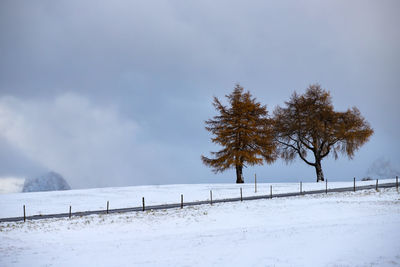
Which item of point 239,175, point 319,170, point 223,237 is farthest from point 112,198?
point 319,170

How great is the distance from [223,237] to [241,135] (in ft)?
97.5

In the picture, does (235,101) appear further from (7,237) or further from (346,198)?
(7,237)

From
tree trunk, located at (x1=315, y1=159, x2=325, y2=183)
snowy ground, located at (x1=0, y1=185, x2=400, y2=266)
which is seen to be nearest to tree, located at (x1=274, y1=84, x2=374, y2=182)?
tree trunk, located at (x1=315, y1=159, x2=325, y2=183)

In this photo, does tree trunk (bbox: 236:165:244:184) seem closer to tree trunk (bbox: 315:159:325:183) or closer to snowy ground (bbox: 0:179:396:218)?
snowy ground (bbox: 0:179:396:218)

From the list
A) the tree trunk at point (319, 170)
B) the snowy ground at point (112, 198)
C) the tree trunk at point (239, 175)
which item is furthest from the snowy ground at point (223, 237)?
the tree trunk at point (319, 170)

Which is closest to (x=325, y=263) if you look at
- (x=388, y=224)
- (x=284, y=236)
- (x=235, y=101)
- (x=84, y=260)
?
(x=284, y=236)

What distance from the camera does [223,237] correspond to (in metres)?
17.6

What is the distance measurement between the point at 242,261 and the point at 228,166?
32.6 metres

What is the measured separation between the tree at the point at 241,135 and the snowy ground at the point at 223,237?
59.4 feet

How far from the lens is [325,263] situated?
12555mm

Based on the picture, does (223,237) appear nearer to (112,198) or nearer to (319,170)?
(112,198)

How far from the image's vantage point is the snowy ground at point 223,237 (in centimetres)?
1377

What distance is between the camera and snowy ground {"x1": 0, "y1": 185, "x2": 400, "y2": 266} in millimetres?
13773

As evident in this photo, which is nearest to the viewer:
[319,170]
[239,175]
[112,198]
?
[112,198]
